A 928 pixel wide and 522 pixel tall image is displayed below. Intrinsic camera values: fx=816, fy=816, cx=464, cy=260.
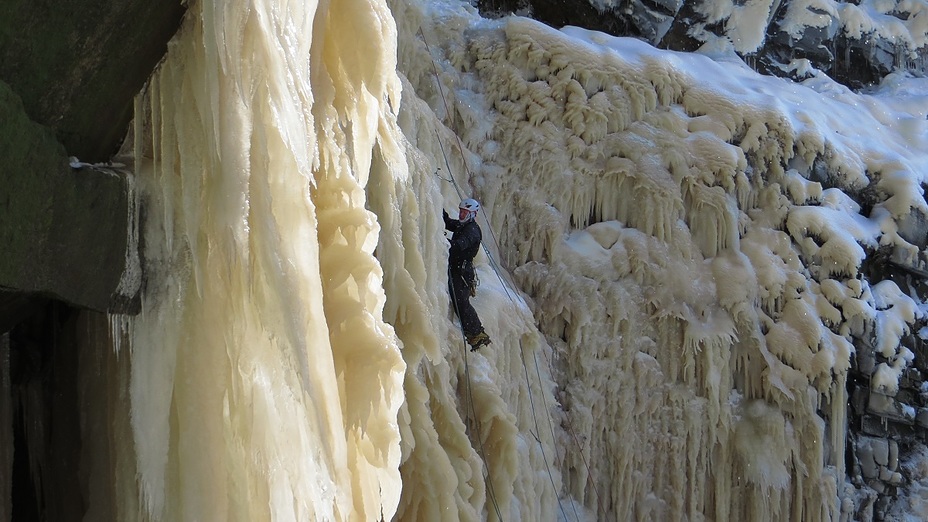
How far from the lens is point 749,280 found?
7.78 m

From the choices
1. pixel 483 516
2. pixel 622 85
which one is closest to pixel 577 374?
pixel 483 516

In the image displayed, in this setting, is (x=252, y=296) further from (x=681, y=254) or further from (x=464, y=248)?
(x=681, y=254)

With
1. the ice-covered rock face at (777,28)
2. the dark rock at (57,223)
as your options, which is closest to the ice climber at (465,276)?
the dark rock at (57,223)

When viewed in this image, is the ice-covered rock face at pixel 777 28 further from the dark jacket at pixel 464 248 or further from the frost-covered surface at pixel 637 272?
the dark jacket at pixel 464 248

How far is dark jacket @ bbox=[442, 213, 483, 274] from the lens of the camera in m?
5.39

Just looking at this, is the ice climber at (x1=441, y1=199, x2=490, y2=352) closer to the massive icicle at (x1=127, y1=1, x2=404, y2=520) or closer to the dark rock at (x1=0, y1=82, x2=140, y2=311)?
the massive icicle at (x1=127, y1=1, x2=404, y2=520)

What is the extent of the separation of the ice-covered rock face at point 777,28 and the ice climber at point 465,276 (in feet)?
17.1

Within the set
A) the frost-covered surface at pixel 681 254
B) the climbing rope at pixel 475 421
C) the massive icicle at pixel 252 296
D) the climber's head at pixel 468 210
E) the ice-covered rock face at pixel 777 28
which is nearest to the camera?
the massive icicle at pixel 252 296

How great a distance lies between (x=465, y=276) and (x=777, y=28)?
6.61 meters

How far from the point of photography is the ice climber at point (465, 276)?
212 inches

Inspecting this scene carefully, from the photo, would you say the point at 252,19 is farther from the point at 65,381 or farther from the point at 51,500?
the point at 51,500

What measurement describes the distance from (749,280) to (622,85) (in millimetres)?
2322

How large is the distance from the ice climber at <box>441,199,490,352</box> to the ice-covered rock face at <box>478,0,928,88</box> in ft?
17.1

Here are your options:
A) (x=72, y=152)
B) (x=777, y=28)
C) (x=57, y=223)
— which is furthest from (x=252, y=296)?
(x=777, y=28)
